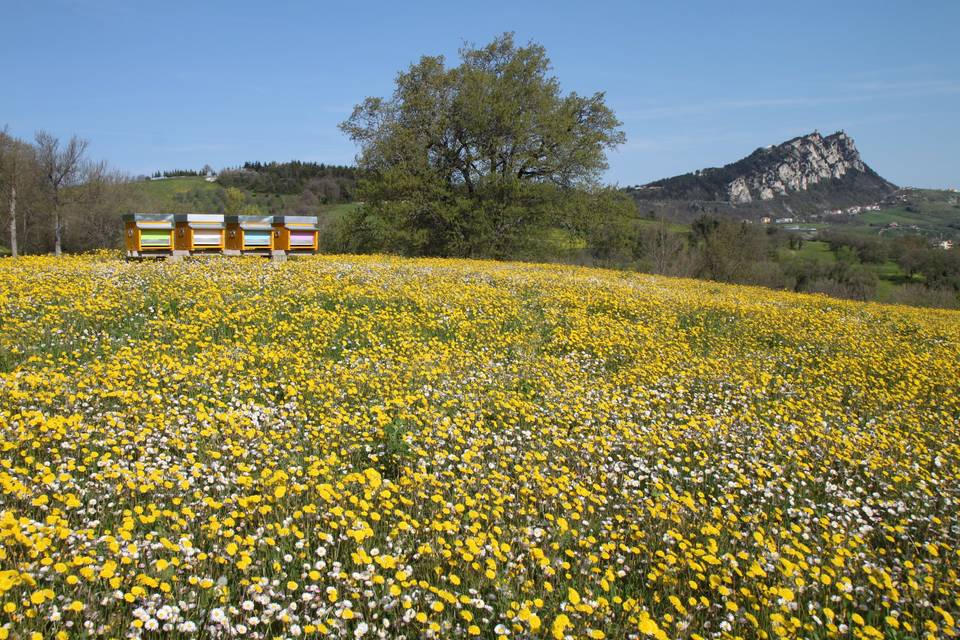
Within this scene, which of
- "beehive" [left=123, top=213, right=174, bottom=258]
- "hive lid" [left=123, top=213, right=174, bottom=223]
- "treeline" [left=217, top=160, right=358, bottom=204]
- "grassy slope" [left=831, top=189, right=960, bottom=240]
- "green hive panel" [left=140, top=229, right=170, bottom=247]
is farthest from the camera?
"grassy slope" [left=831, top=189, right=960, bottom=240]

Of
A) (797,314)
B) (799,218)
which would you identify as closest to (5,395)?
(797,314)

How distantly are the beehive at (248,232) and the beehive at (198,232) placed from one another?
499mm

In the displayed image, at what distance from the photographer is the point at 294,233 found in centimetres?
2445

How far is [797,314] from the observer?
16906mm

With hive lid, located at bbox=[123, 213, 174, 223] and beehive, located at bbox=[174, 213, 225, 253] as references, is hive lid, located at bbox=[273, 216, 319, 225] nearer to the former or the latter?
beehive, located at bbox=[174, 213, 225, 253]

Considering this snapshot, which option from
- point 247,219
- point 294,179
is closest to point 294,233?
point 247,219

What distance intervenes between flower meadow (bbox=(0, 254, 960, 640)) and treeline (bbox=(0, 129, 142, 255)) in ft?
159

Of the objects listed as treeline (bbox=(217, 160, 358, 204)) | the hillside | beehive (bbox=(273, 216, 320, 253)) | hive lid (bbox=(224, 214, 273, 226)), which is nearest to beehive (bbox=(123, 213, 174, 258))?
hive lid (bbox=(224, 214, 273, 226))

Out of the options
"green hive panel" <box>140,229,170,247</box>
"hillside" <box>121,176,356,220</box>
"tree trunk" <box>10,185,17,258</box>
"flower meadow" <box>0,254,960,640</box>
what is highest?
"hillside" <box>121,176,356,220</box>

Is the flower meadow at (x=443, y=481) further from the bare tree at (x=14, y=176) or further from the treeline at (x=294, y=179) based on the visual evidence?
the treeline at (x=294, y=179)

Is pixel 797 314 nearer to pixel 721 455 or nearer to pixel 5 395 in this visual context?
pixel 721 455

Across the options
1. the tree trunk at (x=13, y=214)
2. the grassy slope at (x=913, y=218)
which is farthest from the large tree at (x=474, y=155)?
the grassy slope at (x=913, y=218)

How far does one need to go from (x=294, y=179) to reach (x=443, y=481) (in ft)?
460

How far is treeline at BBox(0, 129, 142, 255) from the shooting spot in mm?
48281
